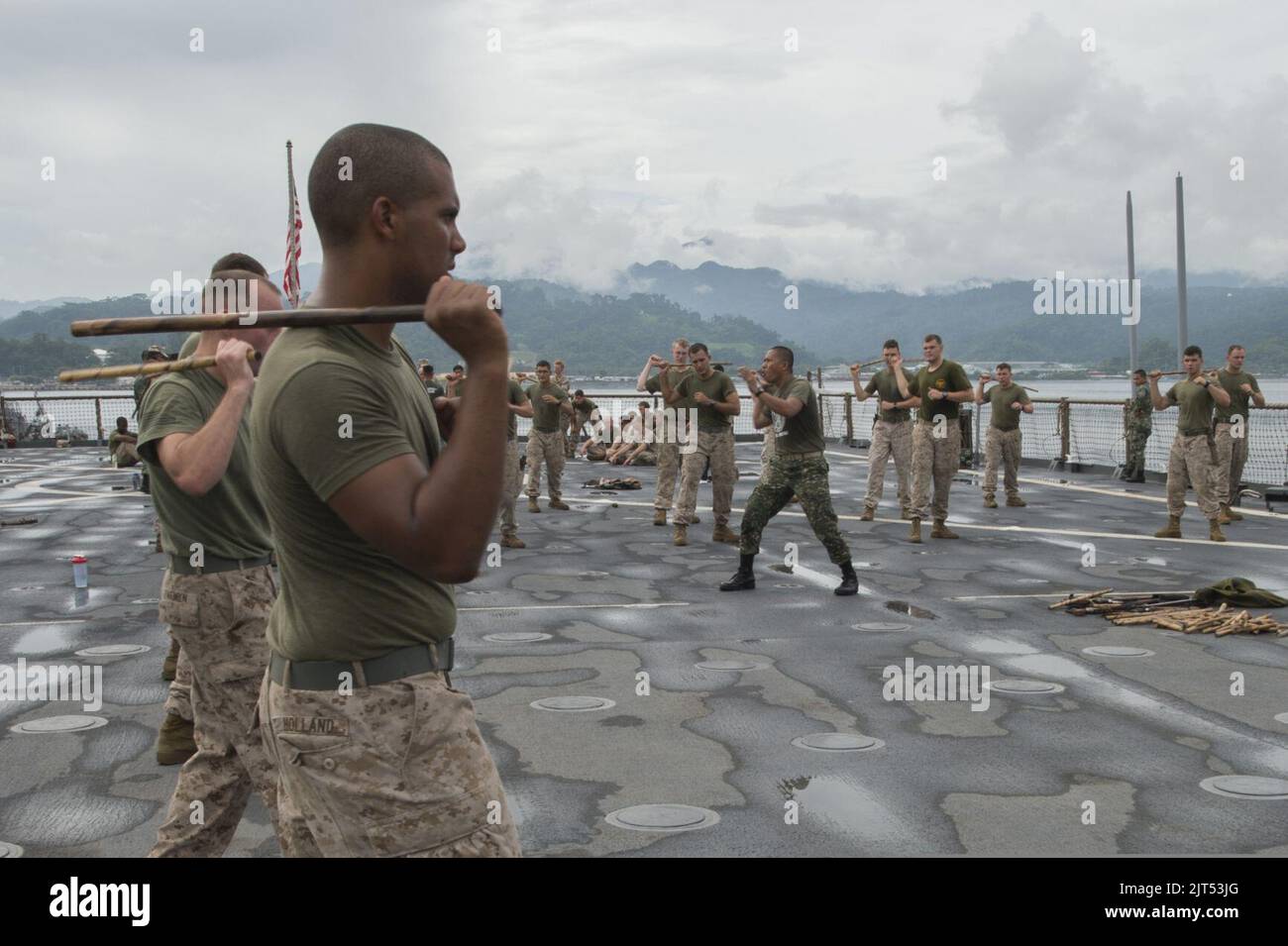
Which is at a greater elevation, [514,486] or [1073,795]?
[514,486]

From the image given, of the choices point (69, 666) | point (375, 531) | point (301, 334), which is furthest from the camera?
point (69, 666)

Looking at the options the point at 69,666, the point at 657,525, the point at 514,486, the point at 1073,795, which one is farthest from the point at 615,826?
the point at 657,525

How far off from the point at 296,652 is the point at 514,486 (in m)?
10.9

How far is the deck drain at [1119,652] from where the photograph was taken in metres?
7.46

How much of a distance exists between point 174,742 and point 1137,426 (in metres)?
17.8

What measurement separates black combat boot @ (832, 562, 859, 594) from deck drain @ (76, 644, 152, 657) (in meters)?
5.25

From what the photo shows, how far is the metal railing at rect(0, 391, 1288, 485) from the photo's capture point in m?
21.1

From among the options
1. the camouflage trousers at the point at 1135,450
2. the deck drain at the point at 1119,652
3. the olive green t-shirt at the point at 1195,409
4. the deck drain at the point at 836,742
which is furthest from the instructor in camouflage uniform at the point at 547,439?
the deck drain at the point at 836,742

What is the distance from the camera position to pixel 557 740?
571cm

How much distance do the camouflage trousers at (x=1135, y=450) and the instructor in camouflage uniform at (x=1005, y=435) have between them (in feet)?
10.8

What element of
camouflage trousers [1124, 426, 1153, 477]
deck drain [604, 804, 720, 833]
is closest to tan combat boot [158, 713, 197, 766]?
deck drain [604, 804, 720, 833]

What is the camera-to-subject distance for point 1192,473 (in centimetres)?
1288
